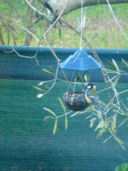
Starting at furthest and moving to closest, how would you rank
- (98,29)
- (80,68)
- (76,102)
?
(98,29) < (76,102) < (80,68)

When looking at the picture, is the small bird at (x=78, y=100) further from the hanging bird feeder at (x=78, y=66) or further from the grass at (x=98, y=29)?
the grass at (x=98, y=29)

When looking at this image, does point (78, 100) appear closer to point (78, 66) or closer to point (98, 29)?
point (78, 66)

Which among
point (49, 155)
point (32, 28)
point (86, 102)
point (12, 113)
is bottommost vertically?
point (49, 155)

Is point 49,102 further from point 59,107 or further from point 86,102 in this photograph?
point 86,102

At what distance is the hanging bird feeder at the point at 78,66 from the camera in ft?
6.88

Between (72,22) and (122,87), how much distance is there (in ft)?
10.0

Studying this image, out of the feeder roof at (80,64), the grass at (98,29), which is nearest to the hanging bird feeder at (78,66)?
the feeder roof at (80,64)

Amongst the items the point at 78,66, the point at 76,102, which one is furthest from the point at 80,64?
the point at 76,102

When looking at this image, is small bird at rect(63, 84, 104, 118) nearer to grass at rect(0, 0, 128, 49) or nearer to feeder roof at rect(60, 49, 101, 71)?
feeder roof at rect(60, 49, 101, 71)

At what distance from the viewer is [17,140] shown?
120 inches

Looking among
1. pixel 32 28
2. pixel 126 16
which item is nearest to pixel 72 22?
pixel 126 16

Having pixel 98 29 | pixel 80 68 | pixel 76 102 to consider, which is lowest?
pixel 76 102

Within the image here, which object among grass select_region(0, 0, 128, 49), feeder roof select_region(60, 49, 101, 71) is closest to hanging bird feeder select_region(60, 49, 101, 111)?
feeder roof select_region(60, 49, 101, 71)

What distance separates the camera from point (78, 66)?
2.11 meters
